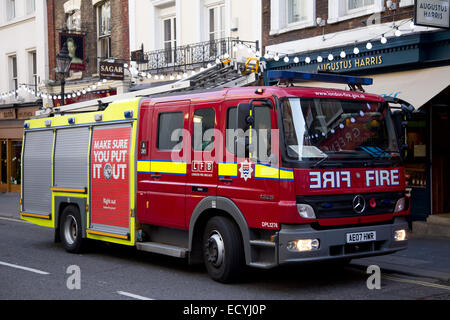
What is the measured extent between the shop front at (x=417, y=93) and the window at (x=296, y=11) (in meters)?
2.09

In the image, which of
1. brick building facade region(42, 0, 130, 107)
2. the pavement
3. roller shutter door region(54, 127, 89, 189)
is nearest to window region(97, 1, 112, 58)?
brick building facade region(42, 0, 130, 107)

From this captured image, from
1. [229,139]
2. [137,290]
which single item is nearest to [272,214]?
[229,139]

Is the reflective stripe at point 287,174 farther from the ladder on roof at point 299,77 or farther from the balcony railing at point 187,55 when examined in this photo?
the balcony railing at point 187,55

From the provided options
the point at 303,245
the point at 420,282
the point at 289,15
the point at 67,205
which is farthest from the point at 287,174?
the point at 289,15

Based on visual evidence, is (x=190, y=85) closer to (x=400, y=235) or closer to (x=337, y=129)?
(x=337, y=129)

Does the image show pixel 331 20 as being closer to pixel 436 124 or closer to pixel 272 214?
pixel 436 124

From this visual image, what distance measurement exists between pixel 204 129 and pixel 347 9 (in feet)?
23.8

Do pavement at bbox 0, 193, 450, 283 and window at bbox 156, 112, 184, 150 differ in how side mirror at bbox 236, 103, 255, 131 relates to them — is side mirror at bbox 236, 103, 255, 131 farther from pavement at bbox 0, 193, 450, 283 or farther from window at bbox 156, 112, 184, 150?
pavement at bbox 0, 193, 450, 283

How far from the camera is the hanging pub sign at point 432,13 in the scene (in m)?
11.5

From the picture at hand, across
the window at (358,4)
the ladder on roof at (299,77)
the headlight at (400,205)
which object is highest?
the window at (358,4)

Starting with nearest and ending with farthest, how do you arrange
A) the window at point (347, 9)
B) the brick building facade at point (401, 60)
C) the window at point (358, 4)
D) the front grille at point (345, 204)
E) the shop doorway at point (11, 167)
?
the front grille at point (345, 204) < the brick building facade at point (401, 60) < the window at point (347, 9) < the window at point (358, 4) < the shop doorway at point (11, 167)

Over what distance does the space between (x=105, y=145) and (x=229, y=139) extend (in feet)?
10.6

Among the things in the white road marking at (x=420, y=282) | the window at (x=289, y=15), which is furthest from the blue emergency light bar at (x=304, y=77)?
→ the window at (x=289, y=15)

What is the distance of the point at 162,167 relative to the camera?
968 centimetres
